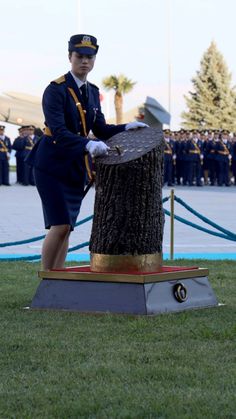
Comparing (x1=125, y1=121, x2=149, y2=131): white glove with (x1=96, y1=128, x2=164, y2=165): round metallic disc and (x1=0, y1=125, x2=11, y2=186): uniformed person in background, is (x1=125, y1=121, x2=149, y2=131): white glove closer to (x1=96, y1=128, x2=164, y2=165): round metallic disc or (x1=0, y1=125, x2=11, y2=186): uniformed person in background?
(x1=96, y1=128, x2=164, y2=165): round metallic disc

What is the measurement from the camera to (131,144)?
7406 mm

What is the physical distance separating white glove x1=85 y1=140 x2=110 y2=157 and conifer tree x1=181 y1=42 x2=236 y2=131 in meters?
63.2

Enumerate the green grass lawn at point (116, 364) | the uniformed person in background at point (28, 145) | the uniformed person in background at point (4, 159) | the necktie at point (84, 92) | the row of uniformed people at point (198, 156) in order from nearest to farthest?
the green grass lawn at point (116, 364) → the necktie at point (84, 92) → the uniformed person in background at point (28, 145) → the uniformed person in background at point (4, 159) → the row of uniformed people at point (198, 156)

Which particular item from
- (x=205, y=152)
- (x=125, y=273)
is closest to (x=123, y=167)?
(x=125, y=273)

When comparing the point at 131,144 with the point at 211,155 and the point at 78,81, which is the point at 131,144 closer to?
the point at 78,81

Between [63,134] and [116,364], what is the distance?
2275 millimetres

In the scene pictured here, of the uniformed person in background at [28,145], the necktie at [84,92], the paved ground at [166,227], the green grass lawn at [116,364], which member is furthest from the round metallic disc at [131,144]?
the uniformed person in background at [28,145]

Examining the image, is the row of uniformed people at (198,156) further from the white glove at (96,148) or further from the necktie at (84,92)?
the white glove at (96,148)

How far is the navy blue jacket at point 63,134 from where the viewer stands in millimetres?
7348

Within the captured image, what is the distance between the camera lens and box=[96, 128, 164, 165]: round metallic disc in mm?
7216

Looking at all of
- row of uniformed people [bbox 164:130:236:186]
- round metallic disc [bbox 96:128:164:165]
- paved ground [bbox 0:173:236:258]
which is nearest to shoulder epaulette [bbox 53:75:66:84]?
round metallic disc [bbox 96:128:164:165]

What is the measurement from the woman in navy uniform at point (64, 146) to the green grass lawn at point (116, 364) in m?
0.68

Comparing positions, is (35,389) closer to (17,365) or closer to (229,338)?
(17,365)

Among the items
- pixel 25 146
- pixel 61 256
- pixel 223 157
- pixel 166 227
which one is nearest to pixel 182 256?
pixel 166 227
